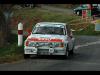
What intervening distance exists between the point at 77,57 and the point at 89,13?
82.5ft

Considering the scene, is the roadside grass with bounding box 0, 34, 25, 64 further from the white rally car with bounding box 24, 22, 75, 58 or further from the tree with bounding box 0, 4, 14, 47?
the white rally car with bounding box 24, 22, 75, 58

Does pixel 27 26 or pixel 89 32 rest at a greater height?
pixel 27 26

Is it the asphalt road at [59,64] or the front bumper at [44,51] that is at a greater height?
the front bumper at [44,51]

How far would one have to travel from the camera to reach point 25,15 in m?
47.1

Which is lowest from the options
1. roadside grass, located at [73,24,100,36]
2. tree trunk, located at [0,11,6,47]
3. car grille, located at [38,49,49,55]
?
roadside grass, located at [73,24,100,36]

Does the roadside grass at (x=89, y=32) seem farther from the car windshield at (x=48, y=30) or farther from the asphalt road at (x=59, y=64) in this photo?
the car windshield at (x=48, y=30)

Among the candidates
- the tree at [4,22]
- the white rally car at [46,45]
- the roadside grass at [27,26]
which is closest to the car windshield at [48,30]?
the white rally car at [46,45]

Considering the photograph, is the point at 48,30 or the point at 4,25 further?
the point at 4,25

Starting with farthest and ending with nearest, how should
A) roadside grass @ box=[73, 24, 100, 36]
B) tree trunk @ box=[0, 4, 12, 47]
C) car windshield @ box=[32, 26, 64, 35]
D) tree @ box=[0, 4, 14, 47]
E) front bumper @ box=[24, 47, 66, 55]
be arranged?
roadside grass @ box=[73, 24, 100, 36] < tree trunk @ box=[0, 4, 12, 47] < tree @ box=[0, 4, 14, 47] < car windshield @ box=[32, 26, 64, 35] < front bumper @ box=[24, 47, 66, 55]

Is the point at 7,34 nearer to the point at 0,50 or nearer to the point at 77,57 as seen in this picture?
the point at 0,50

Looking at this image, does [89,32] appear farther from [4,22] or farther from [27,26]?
[4,22]

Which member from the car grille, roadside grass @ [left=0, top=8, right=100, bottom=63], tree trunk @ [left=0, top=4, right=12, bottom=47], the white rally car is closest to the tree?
tree trunk @ [left=0, top=4, right=12, bottom=47]

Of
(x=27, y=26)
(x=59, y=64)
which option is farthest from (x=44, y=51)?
(x=27, y=26)
